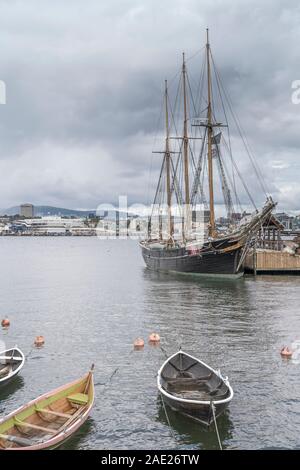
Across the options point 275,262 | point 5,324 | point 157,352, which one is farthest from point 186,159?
point 157,352

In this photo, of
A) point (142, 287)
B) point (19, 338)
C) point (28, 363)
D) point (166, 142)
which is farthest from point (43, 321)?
point (166, 142)

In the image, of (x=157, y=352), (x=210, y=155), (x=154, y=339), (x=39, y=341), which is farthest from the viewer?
(x=210, y=155)

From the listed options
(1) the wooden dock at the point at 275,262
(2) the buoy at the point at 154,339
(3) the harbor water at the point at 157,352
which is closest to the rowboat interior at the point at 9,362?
(3) the harbor water at the point at 157,352

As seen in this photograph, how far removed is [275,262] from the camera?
61.0 m

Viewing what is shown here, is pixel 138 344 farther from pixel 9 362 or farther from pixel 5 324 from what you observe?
pixel 5 324

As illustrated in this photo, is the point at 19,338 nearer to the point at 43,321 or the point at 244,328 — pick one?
the point at 43,321

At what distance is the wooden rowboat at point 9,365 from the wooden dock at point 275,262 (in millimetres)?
44301

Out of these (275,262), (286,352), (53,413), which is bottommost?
(286,352)

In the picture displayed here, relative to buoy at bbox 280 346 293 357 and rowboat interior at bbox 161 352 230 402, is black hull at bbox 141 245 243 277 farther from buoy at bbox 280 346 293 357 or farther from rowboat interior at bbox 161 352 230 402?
rowboat interior at bbox 161 352 230 402

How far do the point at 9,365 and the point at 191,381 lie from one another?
8.42m

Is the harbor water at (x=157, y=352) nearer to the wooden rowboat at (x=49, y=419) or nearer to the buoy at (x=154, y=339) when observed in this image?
the buoy at (x=154, y=339)

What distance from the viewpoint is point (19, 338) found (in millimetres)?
29500

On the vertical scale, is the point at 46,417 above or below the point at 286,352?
above

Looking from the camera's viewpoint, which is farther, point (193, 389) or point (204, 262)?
point (204, 262)
